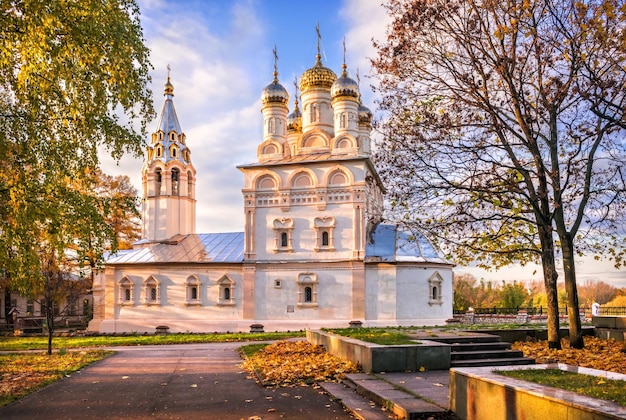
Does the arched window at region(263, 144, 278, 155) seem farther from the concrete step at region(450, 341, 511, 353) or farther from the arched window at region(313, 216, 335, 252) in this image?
the concrete step at region(450, 341, 511, 353)

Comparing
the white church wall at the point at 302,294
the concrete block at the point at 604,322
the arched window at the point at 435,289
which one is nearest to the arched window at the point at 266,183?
the white church wall at the point at 302,294

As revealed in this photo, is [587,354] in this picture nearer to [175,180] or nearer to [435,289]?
[435,289]

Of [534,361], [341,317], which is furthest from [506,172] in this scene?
[341,317]

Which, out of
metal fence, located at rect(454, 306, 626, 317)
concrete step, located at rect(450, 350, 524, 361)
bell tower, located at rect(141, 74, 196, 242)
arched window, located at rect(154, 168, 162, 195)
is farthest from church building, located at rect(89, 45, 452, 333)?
concrete step, located at rect(450, 350, 524, 361)

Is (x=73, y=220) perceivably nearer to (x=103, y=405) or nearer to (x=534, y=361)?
(x=103, y=405)

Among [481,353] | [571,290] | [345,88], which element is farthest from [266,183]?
[481,353]

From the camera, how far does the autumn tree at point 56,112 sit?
8844 millimetres

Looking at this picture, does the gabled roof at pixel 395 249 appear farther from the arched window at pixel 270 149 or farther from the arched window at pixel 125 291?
the arched window at pixel 125 291

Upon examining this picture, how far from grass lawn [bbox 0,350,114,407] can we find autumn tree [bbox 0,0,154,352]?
5.76 ft

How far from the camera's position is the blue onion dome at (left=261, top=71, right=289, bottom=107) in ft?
105

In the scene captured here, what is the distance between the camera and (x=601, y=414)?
4418mm

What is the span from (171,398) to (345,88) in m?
23.7

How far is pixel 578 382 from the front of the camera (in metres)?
5.67

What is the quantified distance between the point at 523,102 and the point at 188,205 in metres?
26.1
